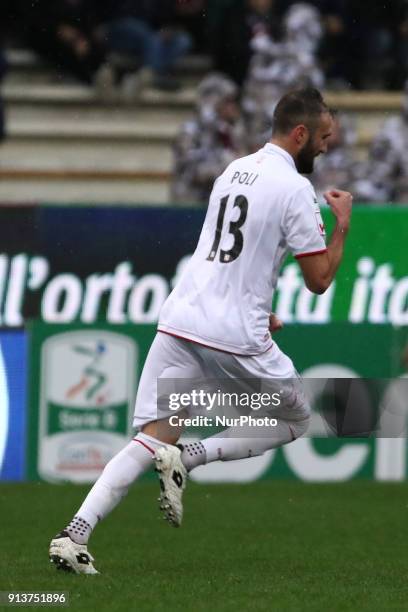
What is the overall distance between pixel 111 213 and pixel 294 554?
6.16 m

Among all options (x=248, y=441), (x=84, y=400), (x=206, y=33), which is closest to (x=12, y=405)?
(x=84, y=400)

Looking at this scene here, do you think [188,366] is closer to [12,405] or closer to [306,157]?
[306,157]

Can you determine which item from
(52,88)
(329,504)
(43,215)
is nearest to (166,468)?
(329,504)

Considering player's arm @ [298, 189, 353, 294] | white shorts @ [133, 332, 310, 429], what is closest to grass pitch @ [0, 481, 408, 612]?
white shorts @ [133, 332, 310, 429]

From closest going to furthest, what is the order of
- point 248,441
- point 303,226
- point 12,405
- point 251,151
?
point 303,226 → point 248,441 → point 12,405 → point 251,151

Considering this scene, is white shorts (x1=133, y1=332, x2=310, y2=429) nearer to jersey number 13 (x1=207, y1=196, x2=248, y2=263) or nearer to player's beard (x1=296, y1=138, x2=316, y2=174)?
jersey number 13 (x1=207, y1=196, x2=248, y2=263)

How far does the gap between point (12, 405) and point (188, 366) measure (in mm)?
5410

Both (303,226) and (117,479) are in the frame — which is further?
(117,479)

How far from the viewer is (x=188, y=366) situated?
288 inches

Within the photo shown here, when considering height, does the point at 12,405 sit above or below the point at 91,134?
below

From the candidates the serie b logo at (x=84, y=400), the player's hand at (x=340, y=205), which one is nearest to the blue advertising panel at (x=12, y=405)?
the serie b logo at (x=84, y=400)

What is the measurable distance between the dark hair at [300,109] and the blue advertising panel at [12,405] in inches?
220

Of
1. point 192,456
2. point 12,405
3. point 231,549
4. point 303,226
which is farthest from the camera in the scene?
point 12,405

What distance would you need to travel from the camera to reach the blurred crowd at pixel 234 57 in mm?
16219
